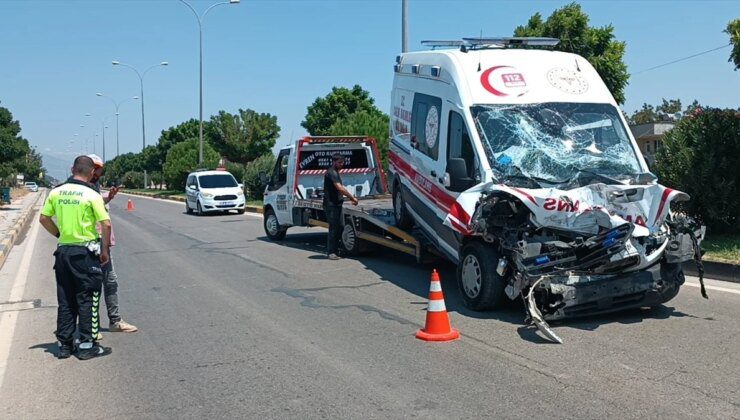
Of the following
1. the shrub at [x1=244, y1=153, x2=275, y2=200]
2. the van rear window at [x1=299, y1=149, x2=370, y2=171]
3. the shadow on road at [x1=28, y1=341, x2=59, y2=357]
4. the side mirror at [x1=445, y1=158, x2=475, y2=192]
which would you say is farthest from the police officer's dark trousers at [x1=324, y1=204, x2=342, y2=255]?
the shrub at [x1=244, y1=153, x2=275, y2=200]

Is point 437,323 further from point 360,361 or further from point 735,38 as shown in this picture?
point 735,38

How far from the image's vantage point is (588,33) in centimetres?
1917

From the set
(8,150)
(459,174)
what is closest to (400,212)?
(459,174)

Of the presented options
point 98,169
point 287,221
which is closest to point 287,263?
point 287,221

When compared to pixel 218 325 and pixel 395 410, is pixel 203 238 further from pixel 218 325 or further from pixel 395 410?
pixel 395 410

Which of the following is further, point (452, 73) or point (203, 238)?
point (203, 238)

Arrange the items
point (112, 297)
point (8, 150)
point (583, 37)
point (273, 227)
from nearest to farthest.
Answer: point (112, 297), point (273, 227), point (583, 37), point (8, 150)

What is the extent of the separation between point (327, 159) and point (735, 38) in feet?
25.6

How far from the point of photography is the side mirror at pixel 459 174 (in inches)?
280

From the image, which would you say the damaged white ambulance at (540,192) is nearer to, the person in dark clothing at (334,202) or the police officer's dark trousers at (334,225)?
the person in dark clothing at (334,202)

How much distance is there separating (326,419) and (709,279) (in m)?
6.94

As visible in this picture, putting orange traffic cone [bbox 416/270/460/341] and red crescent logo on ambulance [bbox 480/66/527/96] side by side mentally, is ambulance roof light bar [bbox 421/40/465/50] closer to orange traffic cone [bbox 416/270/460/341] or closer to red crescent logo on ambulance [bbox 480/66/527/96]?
red crescent logo on ambulance [bbox 480/66/527/96]

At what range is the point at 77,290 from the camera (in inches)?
237

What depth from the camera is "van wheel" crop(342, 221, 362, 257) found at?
1188 centimetres
